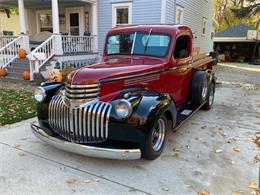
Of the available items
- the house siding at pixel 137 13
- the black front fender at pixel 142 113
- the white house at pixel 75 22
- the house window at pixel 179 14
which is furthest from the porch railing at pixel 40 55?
the black front fender at pixel 142 113

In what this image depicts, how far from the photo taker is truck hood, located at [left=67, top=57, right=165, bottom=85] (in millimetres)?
3711

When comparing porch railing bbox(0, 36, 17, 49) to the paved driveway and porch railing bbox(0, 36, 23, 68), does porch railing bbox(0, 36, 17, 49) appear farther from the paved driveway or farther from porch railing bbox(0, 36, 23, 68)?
the paved driveway

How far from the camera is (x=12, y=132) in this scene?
17.0 feet

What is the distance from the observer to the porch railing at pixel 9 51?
11547 millimetres

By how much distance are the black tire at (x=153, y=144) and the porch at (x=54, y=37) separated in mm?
7603

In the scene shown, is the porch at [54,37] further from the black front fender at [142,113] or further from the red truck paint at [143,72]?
the black front fender at [142,113]

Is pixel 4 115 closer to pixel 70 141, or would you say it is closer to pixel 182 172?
pixel 70 141

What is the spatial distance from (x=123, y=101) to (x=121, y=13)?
1093cm

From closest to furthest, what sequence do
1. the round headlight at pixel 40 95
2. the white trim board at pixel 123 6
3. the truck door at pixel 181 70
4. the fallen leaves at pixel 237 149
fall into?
the round headlight at pixel 40 95 < the fallen leaves at pixel 237 149 < the truck door at pixel 181 70 < the white trim board at pixel 123 6

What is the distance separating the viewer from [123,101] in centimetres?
338

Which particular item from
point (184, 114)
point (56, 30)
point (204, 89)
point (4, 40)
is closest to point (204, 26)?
point (56, 30)

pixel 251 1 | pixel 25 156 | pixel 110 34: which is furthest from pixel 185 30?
pixel 251 1

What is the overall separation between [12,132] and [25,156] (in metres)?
1.23

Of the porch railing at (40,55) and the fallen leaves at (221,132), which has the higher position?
the porch railing at (40,55)
